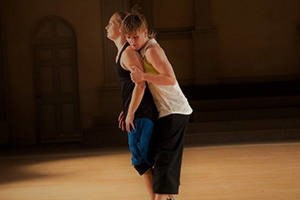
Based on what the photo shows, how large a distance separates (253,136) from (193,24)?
391cm

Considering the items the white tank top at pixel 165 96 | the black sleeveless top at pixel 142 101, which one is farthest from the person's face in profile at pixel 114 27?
the white tank top at pixel 165 96

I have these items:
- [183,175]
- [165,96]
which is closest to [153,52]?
[165,96]

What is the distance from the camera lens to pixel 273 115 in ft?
35.3

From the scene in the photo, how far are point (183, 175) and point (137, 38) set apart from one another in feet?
10.2

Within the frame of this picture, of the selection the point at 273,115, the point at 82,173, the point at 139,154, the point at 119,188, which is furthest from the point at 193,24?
the point at 139,154

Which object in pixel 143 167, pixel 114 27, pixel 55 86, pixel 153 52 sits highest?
pixel 114 27

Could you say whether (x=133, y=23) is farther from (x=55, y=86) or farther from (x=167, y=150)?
(x=55, y=86)

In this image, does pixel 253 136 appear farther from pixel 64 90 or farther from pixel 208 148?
pixel 64 90

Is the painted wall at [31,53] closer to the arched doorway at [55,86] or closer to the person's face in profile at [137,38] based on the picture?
the arched doorway at [55,86]

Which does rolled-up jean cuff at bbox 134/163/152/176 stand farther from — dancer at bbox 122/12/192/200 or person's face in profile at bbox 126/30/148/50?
person's face in profile at bbox 126/30/148/50

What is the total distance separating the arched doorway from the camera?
Result: 39.1 feet

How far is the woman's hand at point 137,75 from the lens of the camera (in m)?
3.93

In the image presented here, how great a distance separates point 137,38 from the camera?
4.00m

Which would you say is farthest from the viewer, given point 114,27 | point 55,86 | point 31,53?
point 55,86
